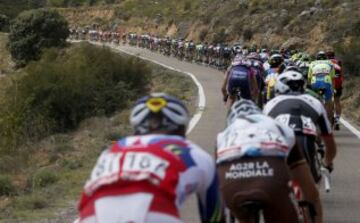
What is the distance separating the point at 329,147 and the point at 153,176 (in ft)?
13.9

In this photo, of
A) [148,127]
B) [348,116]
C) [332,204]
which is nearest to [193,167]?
[148,127]

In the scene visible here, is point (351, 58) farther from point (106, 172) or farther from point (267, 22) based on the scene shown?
point (106, 172)

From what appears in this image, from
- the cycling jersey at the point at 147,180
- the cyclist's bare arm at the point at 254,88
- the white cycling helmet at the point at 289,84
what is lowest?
the cyclist's bare arm at the point at 254,88

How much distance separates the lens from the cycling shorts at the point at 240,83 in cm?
1395

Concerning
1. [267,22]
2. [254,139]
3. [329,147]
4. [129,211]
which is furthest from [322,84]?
[267,22]

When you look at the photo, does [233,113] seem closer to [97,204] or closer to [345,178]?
[97,204]

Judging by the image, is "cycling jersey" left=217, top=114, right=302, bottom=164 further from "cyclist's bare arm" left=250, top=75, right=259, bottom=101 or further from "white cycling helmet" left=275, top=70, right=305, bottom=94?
"cyclist's bare arm" left=250, top=75, right=259, bottom=101

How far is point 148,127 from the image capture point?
14.4 feet

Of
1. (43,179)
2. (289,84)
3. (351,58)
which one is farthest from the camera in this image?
(351,58)

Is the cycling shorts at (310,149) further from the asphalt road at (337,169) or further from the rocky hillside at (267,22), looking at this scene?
the rocky hillside at (267,22)

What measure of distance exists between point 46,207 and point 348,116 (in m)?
13.0

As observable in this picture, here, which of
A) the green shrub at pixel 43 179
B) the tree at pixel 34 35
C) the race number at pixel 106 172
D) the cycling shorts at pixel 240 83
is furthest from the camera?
the tree at pixel 34 35

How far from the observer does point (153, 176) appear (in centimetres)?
399

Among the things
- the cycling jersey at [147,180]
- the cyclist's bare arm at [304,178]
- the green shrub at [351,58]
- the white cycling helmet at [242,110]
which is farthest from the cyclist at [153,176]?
the green shrub at [351,58]
